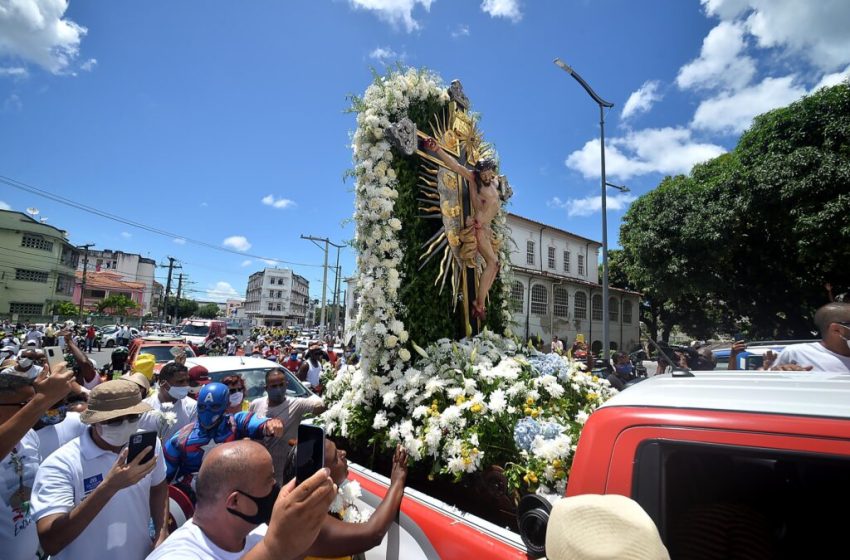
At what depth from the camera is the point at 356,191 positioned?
15.1ft

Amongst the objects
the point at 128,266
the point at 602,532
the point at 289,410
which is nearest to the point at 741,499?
the point at 602,532

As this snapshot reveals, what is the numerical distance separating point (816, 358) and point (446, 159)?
12.9ft

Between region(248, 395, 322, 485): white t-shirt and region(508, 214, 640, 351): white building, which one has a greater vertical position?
region(508, 214, 640, 351): white building

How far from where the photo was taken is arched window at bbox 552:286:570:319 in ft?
105

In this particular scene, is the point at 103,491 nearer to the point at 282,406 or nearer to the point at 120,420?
the point at 120,420

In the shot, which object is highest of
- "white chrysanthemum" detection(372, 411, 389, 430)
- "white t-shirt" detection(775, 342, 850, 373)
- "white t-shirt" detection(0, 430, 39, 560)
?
"white t-shirt" detection(775, 342, 850, 373)

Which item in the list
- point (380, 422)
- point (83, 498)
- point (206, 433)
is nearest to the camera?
point (83, 498)

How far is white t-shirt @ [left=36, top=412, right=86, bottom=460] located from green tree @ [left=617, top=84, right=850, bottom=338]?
60.3 ft

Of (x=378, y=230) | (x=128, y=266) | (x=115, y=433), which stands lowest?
(x=115, y=433)

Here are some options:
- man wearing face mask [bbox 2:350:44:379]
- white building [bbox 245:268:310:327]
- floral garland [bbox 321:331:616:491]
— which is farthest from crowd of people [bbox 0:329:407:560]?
white building [bbox 245:268:310:327]

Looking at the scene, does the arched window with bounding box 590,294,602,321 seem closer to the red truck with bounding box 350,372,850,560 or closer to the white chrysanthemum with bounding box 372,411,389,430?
the white chrysanthemum with bounding box 372,411,389,430

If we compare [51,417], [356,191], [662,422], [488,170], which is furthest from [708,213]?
[51,417]

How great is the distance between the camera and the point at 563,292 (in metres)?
32.5

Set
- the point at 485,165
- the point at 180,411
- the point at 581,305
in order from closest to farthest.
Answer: the point at 180,411, the point at 485,165, the point at 581,305
